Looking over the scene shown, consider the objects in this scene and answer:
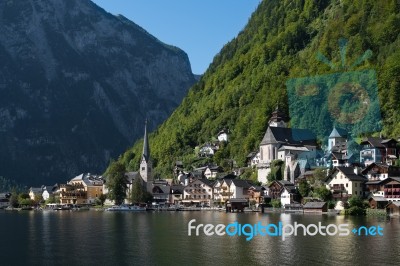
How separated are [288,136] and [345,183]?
28.7 m

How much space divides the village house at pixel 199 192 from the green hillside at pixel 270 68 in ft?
31.7

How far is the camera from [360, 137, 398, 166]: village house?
83.5 meters

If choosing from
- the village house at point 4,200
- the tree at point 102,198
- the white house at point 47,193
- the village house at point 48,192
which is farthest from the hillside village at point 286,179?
the village house at point 48,192

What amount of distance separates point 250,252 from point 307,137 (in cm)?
7306

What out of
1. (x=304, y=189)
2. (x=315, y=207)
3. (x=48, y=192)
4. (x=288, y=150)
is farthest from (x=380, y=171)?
(x=48, y=192)

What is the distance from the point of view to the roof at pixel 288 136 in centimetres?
10456

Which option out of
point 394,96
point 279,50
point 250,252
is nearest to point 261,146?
point 394,96

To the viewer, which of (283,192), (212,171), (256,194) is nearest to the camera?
(283,192)

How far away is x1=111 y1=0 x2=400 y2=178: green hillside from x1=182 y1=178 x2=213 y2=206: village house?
965 cm

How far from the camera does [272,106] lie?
396 feet

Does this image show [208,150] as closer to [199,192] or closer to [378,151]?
[199,192]

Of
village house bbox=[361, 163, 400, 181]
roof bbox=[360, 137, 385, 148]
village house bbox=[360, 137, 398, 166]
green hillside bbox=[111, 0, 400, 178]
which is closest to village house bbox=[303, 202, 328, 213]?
village house bbox=[361, 163, 400, 181]

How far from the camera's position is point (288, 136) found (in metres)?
108

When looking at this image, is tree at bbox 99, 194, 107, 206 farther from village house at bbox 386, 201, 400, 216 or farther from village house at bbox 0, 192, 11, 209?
village house at bbox 386, 201, 400, 216
